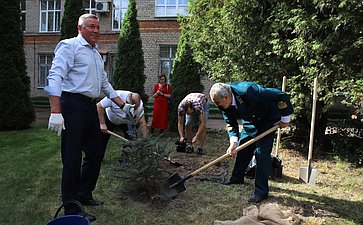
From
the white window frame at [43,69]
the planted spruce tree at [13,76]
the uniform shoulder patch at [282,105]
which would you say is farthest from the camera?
the white window frame at [43,69]

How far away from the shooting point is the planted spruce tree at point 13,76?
9844 millimetres

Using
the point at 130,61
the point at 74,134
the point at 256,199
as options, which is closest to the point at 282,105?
the point at 256,199

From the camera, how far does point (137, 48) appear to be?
10.9 meters

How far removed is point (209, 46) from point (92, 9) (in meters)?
13.3

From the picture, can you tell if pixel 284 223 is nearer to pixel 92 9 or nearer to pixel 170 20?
pixel 170 20

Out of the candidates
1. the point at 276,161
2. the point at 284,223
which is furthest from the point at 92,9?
the point at 284,223

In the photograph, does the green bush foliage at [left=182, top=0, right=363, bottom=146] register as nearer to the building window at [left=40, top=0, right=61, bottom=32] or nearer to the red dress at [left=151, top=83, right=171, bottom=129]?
the red dress at [left=151, top=83, right=171, bottom=129]

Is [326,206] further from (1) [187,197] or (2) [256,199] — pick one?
(1) [187,197]

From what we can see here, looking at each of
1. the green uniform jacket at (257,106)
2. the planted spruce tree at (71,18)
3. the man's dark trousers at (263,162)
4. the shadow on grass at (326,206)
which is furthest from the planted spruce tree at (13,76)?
the shadow on grass at (326,206)

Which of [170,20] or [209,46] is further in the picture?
[170,20]

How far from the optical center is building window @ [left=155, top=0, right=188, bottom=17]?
736 inches

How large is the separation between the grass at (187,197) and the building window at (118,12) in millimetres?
14450

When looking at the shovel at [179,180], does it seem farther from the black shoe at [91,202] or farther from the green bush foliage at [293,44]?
the green bush foliage at [293,44]

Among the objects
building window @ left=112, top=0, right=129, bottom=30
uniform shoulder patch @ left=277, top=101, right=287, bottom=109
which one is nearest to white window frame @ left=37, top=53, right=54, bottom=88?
building window @ left=112, top=0, right=129, bottom=30
